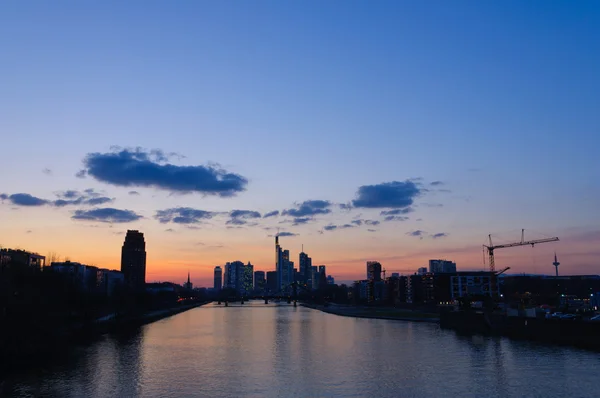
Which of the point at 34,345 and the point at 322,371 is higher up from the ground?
the point at 34,345

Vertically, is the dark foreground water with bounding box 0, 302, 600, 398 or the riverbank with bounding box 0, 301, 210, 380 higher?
the riverbank with bounding box 0, 301, 210, 380

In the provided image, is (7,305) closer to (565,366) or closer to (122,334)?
(122,334)

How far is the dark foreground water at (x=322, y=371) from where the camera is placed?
5072 centimetres

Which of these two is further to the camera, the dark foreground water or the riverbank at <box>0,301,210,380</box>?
the riverbank at <box>0,301,210,380</box>

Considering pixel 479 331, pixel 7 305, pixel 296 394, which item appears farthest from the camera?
pixel 479 331

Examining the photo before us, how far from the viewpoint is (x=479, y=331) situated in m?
115

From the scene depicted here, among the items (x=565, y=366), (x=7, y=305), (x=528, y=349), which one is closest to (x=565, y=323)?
(x=528, y=349)

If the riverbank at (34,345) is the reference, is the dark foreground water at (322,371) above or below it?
below

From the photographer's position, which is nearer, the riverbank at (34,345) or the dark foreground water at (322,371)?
the dark foreground water at (322,371)

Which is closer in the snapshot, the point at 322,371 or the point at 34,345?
the point at 322,371

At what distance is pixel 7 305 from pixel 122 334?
50941 mm

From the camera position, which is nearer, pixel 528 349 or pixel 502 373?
pixel 502 373

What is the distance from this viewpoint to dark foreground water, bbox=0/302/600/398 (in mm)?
50719

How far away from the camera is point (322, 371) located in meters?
62.3
